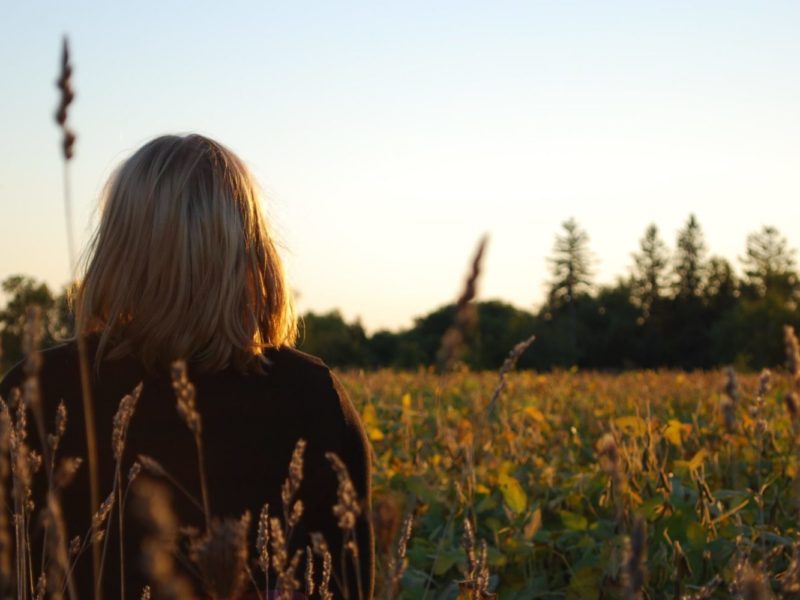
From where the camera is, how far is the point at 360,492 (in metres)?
2.55

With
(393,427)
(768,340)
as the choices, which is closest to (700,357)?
(768,340)

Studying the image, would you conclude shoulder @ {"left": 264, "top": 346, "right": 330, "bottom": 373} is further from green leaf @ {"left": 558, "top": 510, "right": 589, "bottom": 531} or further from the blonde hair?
green leaf @ {"left": 558, "top": 510, "right": 589, "bottom": 531}

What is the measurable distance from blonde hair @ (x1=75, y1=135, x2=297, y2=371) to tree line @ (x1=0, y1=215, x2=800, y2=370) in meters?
35.7

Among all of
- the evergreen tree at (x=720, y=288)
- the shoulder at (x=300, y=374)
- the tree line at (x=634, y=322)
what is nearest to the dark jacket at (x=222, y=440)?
the shoulder at (x=300, y=374)

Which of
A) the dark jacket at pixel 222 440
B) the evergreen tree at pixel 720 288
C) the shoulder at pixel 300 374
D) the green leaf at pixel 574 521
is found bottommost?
the green leaf at pixel 574 521

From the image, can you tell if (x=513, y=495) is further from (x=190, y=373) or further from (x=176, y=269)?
(x=176, y=269)

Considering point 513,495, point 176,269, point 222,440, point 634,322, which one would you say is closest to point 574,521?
point 513,495

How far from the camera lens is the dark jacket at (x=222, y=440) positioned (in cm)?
241

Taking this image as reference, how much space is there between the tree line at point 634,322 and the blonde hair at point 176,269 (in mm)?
35733

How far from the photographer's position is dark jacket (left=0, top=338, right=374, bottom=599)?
2.41 m

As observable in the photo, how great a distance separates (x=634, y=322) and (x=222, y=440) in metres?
62.9

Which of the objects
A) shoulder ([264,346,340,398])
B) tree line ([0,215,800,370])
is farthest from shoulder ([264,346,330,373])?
tree line ([0,215,800,370])

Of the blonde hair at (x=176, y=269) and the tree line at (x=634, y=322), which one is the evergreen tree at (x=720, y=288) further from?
the blonde hair at (x=176, y=269)

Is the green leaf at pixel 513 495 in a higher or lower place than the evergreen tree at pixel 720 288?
lower
